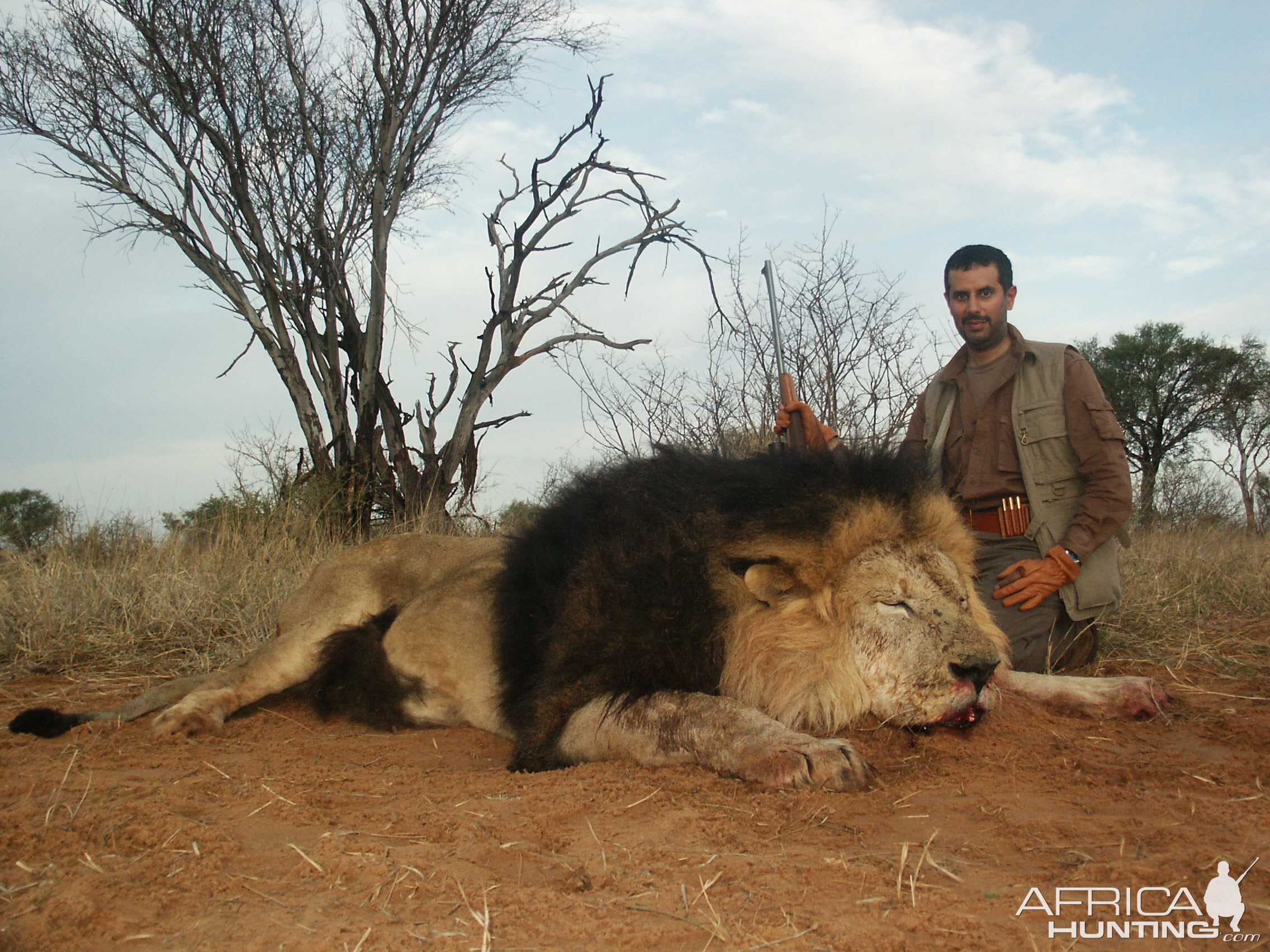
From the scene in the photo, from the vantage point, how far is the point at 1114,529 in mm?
4492

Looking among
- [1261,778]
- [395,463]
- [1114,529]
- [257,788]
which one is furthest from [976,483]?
[395,463]

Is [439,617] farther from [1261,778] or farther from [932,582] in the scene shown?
[1261,778]

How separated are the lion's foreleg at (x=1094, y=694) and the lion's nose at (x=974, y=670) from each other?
20.3 inches

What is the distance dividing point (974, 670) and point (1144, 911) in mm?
1237

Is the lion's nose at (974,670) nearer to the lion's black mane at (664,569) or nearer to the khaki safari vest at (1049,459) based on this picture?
the lion's black mane at (664,569)

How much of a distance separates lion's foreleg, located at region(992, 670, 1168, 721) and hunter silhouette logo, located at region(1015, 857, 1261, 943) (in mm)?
1669

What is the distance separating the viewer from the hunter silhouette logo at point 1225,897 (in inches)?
67.0

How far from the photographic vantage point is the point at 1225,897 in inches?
69.2

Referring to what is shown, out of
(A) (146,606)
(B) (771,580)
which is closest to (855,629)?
(B) (771,580)

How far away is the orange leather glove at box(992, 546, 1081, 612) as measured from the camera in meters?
4.45

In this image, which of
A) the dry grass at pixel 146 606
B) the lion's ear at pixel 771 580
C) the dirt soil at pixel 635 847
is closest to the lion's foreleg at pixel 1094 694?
the dirt soil at pixel 635 847

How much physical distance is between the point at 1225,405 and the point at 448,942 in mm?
20913

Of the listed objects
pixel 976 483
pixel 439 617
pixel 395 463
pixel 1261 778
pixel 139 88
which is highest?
pixel 139 88

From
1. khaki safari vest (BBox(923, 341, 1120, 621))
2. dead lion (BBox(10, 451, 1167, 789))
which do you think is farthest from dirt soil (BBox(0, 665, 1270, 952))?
khaki safari vest (BBox(923, 341, 1120, 621))
